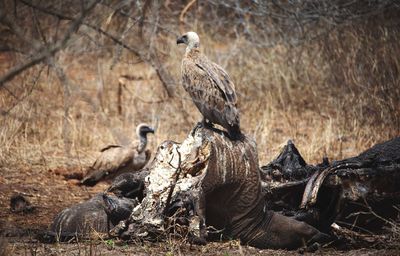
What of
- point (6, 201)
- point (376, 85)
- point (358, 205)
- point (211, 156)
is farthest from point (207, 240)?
point (376, 85)

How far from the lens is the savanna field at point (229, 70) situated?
1040 centimetres

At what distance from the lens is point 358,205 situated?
251 inches

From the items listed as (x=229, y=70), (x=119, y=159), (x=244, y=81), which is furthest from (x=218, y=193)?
(x=229, y=70)

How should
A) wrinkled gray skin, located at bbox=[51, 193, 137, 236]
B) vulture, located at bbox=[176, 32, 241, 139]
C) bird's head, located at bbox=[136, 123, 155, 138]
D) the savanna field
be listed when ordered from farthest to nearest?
bird's head, located at bbox=[136, 123, 155, 138] < the savanna field < vulture, located at bbox=[176, 32, 241, 139] < wrinkled gray skin, located at bbox=[51, 193, 137, 236]

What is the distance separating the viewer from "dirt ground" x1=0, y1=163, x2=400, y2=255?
594cm

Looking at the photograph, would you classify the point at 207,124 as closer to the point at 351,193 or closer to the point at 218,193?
the point at 218,193

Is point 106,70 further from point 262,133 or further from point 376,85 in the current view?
point 376,85

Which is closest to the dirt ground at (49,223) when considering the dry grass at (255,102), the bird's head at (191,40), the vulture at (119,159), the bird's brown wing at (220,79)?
the vulture at (119,159)

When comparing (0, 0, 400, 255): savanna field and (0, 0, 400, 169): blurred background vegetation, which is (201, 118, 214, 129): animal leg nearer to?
(0, 0, 400, 255): savanna field

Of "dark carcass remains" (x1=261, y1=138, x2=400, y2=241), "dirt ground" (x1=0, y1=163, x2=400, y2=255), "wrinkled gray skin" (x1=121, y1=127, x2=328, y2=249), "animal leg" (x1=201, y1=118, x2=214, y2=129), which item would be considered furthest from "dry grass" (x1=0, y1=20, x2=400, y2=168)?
"wrinkled gray skin" (x1=121, y1=127, x2=328, y2=249)

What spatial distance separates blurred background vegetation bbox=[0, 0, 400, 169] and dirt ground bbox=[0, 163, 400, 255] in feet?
1.77

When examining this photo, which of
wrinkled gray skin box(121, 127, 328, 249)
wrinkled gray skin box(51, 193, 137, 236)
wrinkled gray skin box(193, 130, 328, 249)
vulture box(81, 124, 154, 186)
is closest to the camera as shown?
wrinkled gray skin box(121, 127, 328, 249)

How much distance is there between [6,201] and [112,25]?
6717mm

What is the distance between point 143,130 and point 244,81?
2.73 meters
